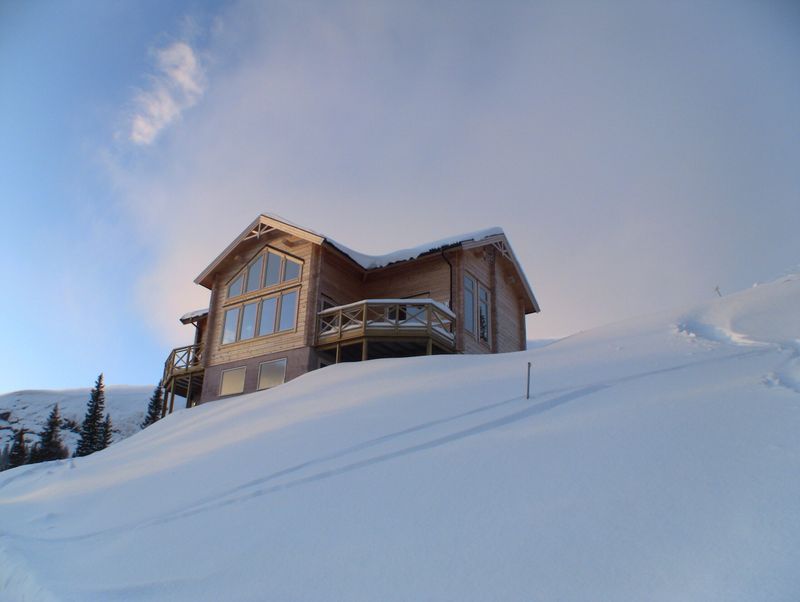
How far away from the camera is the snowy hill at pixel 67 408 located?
69375 millimetres


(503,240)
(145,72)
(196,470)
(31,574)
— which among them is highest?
(145,72)

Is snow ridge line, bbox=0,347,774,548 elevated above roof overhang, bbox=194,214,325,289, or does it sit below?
below

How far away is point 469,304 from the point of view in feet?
60.1

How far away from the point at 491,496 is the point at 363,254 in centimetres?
1599

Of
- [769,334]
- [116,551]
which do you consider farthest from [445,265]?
[116,551]

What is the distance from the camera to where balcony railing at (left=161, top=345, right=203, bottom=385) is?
21483 mm

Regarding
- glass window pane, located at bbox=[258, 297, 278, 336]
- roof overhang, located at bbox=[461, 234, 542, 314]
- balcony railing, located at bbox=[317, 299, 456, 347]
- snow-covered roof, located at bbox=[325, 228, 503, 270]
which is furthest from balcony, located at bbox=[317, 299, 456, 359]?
roof overhang, located at bbox=[461, 234, 542, 314]

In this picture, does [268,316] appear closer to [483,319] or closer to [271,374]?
[271,374]

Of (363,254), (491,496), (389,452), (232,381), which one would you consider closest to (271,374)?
(232,381)

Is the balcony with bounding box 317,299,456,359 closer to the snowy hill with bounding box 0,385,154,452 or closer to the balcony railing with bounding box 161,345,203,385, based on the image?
the balcony railing with bounding box 161,345,203,385

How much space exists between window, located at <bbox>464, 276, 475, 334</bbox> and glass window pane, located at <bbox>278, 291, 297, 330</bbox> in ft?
18.8

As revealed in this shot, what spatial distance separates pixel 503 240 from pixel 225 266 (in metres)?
10.7

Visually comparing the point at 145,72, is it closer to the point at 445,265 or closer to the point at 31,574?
the point at 445,265

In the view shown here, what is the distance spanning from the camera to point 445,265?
1819 cm
